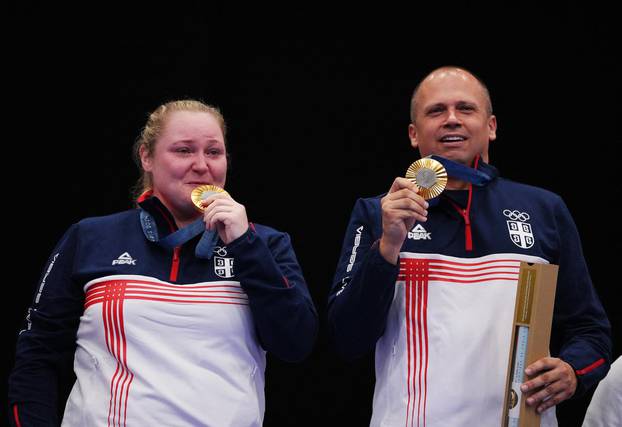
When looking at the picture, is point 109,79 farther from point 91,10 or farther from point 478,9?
point 478,9

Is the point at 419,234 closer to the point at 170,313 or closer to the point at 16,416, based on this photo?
the point at 170,313

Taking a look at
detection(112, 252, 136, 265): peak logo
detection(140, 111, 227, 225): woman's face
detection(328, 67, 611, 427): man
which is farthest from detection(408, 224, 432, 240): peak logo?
detection(112, 252, 136, 265): peak logo

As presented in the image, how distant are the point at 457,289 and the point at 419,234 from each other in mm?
208

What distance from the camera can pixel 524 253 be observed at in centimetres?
257

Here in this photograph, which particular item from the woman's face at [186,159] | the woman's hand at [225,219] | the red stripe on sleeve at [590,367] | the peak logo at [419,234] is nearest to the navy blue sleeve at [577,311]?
the red stripe on sleeve at [590,367]

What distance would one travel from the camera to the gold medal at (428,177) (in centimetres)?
249

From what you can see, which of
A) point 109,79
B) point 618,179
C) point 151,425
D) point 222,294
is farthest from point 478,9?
point 151,425

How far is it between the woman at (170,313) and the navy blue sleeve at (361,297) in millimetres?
85

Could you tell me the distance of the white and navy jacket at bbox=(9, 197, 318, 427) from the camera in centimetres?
242

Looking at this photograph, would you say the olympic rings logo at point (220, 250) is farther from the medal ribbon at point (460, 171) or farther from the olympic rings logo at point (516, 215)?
the olympic rings logo at point (516, 215)

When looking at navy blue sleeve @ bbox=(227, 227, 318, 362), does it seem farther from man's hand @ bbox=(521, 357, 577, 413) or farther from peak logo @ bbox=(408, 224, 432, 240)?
man's hand @ bbox=(521, 357, 577, 413)

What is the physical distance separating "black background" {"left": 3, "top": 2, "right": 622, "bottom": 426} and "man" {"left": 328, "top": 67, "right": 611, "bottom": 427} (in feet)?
4.14

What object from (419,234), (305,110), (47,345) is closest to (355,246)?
(419,234)

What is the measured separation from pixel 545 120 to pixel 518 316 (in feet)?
6.17
